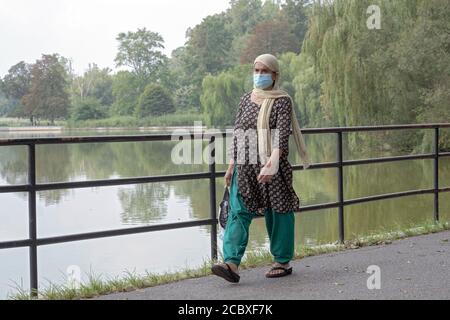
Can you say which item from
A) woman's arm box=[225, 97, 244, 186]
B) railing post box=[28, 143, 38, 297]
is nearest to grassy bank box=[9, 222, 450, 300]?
railing post box=[28, 143, 38, 297]

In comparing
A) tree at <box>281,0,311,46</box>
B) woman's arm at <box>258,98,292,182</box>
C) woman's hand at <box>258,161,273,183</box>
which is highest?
tree at <box>281,0,311,46</box>

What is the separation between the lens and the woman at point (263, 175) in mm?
4492

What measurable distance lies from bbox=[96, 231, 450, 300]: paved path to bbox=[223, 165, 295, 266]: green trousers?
194 millimetres

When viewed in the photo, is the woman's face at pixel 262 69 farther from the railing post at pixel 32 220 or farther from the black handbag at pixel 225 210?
the railing post at pixel 32 220

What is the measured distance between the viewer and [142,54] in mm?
82312

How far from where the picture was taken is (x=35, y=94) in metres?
60.6

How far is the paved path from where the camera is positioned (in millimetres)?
4242

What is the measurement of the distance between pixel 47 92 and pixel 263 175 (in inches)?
2483

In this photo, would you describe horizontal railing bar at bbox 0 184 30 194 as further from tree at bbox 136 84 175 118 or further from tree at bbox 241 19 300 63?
tree at bbox 241 19 300 63

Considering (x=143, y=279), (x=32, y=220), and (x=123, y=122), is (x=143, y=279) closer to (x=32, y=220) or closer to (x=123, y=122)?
(x=32, y=220)

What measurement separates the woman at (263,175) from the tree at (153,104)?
59.2 m

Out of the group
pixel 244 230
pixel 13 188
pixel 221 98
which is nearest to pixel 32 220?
pixel 13 188

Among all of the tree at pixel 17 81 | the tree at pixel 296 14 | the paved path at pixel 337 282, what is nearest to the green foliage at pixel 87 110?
the tree at pixel 17 81
